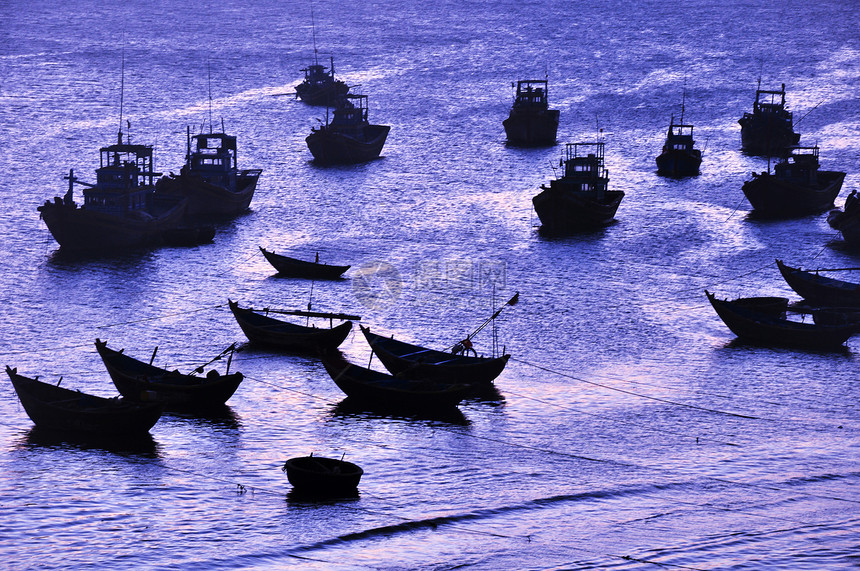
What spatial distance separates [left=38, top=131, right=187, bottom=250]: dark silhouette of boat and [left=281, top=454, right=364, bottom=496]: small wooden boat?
53416mm

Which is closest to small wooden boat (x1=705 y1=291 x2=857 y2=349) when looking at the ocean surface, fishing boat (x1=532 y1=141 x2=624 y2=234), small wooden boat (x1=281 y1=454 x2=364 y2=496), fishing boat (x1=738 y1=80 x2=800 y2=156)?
the ocean surface

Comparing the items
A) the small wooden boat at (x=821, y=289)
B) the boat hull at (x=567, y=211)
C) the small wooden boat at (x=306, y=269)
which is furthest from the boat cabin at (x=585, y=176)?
the small wooden boat at (x=821, y=289)


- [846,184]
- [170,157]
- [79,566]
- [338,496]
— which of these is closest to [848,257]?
[846,184]

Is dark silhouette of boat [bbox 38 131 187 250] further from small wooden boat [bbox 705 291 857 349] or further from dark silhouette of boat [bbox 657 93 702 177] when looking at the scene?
dark silhouette of boat [bbox 657 93 702 177]

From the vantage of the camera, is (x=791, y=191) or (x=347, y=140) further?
(x=347, y=140)

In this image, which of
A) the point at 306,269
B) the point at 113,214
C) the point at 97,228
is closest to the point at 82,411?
the point at 306,269

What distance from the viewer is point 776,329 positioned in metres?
73.4

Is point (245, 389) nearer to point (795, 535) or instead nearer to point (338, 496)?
point (338, 496)

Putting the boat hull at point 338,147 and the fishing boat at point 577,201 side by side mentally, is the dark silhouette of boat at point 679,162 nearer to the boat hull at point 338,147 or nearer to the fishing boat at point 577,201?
the fishing boat at point 577,201

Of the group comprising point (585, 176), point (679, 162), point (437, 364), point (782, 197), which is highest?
point (679, 162)

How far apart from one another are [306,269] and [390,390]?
3018 centimetres

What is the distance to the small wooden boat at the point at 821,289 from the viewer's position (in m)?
78.8

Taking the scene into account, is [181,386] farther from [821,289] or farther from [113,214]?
[113,214]

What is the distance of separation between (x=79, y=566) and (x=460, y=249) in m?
57.1
